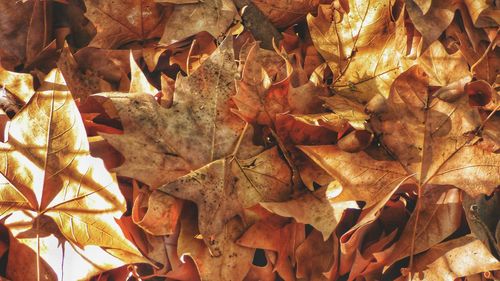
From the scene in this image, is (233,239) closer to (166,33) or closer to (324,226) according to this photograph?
(324,226)

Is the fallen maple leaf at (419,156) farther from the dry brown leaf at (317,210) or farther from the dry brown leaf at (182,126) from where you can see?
the dry brown leaf at (182,126)

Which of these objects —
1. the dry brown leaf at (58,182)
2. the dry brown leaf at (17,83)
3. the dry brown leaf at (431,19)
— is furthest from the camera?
the dry brown leaf at (431,19)

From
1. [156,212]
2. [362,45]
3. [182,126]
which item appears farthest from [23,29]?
[362,45]

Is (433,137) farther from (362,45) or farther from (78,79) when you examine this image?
(78,79)

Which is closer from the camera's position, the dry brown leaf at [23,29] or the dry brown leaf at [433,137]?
the dry brown leaf at [433,137]

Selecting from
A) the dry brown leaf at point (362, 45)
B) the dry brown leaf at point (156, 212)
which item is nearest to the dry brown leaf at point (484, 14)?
the dry brown leaf at point (362, 45)

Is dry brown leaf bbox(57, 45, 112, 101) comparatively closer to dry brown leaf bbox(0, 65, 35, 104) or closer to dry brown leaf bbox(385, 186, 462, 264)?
dry brown leaf bbox(0, 65, 35, 104)

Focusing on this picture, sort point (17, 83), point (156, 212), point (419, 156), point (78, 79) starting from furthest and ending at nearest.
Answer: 1. point (78, 79)
2. point (17, 83)
3. point (419, 156)
4. point (156, 212)
